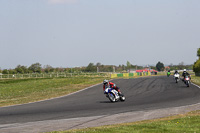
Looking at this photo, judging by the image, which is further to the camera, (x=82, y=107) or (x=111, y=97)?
(x=111, y=97)

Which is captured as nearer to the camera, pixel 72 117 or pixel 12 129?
pixel 12 129

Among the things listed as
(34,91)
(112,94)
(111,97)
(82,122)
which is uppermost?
(112,94)

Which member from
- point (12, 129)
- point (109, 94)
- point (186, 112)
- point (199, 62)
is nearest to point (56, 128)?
point (12, 129)

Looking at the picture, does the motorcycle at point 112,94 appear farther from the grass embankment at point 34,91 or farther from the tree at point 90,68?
the tree at point 90,68

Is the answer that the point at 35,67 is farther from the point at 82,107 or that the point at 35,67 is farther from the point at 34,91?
the point at 82,107

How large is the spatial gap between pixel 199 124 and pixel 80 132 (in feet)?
12.9

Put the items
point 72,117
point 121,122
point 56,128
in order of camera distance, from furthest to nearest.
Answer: point 72,117 < point 121,122 < point 56,128

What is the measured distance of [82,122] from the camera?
13234mm

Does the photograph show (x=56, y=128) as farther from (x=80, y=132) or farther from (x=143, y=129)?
(x=143, y=129)

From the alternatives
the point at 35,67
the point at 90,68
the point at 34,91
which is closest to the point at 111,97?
the point at 34,91

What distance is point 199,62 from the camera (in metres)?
94.8

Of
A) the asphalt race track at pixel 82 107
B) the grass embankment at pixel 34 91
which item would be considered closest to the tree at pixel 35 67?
the grass embankment at pixel 34 91

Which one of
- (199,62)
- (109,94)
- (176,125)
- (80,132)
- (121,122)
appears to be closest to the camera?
(80,132)

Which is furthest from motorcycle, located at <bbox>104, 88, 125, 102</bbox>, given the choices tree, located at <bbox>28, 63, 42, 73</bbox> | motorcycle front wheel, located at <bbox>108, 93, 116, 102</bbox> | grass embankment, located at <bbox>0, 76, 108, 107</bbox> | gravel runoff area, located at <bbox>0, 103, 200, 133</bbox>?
tree, located at <bbox>28, 63, 42, 73</bbox>
